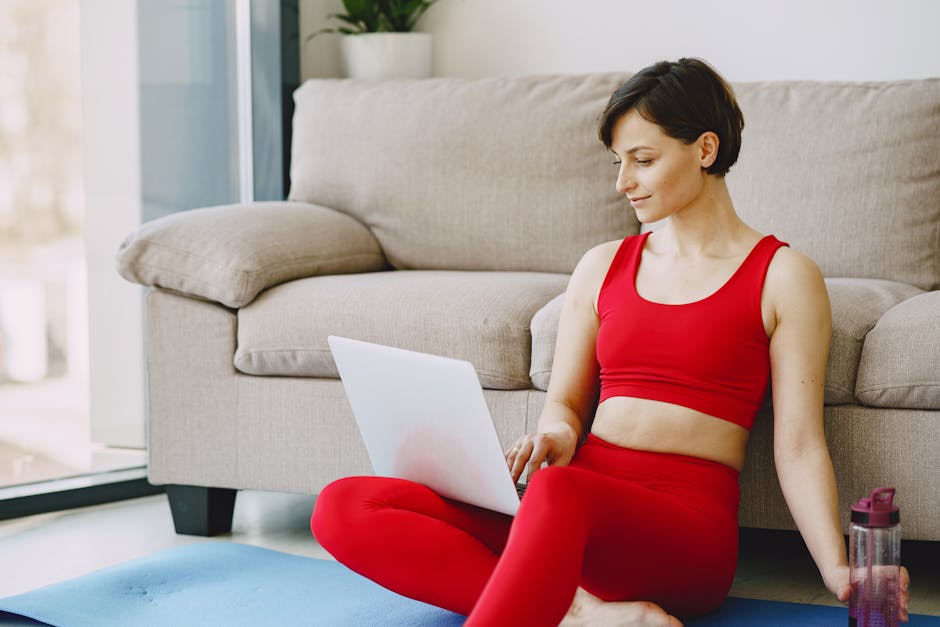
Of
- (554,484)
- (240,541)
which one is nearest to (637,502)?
(554,484)

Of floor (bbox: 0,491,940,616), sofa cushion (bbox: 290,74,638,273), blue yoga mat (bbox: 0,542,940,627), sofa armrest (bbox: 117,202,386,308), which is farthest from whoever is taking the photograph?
sofa cushion (bbox: 290,74,638,273)

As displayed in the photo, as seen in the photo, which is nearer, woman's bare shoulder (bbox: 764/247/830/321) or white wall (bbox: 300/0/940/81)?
woman's bare shoulder (bbox: 764/247/830/321)

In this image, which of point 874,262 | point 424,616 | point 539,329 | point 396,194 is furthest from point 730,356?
point 396,194

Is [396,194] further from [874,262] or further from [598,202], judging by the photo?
[874,262]

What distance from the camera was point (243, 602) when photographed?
1.87 metres

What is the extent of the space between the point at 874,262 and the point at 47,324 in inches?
70.2

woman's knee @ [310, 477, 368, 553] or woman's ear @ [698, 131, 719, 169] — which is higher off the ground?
woman's ear @ [698, 131, 719, 169]

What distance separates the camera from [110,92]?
2809mm

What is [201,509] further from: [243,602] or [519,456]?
[519,456]

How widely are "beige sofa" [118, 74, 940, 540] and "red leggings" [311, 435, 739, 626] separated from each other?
334mm

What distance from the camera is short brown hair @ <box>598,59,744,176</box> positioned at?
1.64 m

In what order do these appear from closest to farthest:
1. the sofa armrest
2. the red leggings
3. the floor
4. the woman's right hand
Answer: the red leggings, the woman's right hand, the floor, the sofa armrest

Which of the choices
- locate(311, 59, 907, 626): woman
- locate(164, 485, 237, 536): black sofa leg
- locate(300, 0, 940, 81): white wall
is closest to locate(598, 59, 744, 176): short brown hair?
locate(311, 59, 907, 626): woman

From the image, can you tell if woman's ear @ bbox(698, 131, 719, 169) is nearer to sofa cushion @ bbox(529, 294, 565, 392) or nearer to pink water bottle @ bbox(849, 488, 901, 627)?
sofa cushion @ bbox(529, 294, 565, 392)
